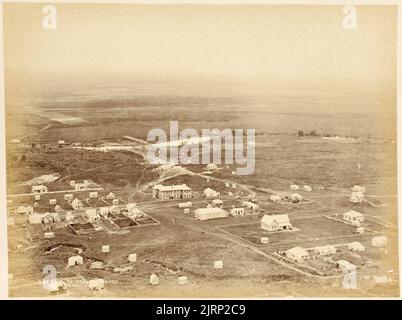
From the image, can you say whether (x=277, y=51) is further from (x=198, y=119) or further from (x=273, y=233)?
(x=273, y=233)

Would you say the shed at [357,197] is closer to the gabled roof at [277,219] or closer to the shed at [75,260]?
the gabled roof at [277,219]

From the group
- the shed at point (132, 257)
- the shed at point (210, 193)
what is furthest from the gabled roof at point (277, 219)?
the shed at point (132, 257)

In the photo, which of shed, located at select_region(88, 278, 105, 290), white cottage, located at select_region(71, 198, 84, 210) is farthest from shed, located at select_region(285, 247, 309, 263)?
white cottage, located at select_region(71, 198, 84, 210)

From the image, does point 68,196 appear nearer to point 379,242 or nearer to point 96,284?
point 96,284

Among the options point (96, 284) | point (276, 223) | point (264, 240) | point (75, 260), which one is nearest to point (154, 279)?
point (96, 284)

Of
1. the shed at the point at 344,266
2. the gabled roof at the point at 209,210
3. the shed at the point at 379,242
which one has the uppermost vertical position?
the gabled roof at the point at 209,210

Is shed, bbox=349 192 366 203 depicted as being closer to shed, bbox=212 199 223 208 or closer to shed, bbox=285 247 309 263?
shed, bbox=285 247 309 263
